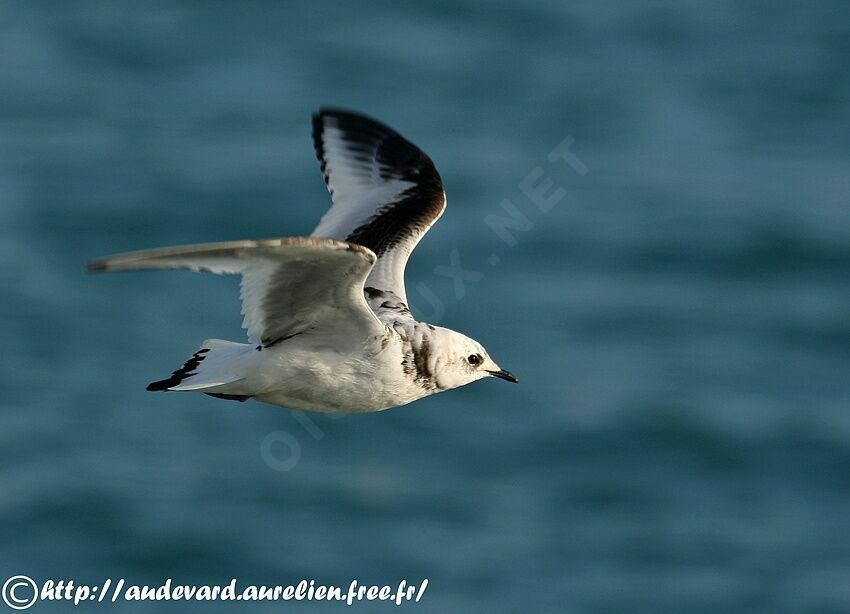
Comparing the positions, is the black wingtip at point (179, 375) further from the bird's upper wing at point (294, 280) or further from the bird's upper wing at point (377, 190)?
the bird's upper wing at point (377, 190)

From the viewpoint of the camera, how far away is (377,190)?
11508 mm

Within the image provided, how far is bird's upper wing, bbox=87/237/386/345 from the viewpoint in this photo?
304 inches

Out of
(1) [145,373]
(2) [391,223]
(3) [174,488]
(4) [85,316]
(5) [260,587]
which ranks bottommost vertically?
(2) [391,223]

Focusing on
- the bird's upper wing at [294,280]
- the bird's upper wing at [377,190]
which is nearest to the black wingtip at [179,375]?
the bird's upper wing at [294,280]

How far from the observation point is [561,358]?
947 inches

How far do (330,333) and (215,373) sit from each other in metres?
0.69

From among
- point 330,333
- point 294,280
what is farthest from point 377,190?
point 294,280

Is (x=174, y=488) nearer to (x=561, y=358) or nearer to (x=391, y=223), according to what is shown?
(x=561, y=358)

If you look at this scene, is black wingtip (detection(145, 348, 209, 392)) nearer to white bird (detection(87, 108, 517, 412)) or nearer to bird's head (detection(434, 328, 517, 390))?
Result: white bird (detection(87, 108, 517, 412))

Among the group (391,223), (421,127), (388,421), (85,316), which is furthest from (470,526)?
(391,223)

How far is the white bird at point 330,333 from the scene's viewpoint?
27.4 feet

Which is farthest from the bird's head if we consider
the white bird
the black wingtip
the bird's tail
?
the black wingtip

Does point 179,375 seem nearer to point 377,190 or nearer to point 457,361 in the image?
point 457,361

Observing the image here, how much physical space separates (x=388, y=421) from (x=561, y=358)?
2691 mm
